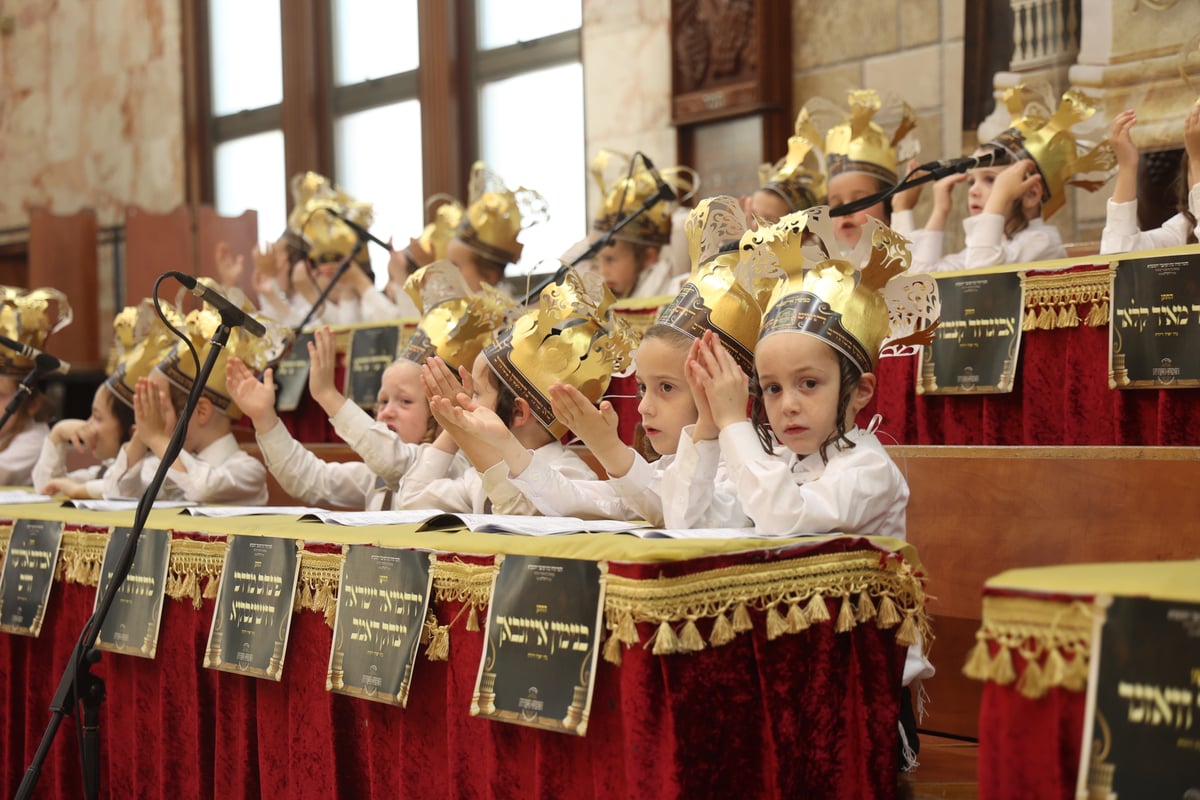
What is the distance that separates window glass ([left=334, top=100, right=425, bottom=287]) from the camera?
9539 millimetres

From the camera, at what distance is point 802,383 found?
2648 mm

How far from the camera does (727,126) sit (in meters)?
7.14

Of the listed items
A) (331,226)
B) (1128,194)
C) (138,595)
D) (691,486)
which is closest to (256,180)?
(331,226)

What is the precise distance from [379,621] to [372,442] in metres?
1.92

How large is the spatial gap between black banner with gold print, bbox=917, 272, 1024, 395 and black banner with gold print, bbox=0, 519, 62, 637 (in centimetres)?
234

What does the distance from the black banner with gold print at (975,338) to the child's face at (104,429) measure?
9.99 feet

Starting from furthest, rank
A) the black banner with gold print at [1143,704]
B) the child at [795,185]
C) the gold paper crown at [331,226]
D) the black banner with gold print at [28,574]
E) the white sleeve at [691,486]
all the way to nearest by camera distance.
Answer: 1. the gold paper crown at [331,226]
2. the child at [795,185]
3. the black banner with gold print at [28,574]
4. the white sleeve at [691,486]
5. the black banner with gold print at [1143,704]

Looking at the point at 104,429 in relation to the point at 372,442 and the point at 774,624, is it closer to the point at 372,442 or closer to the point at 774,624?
the point at 372,442

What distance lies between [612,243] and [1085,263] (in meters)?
2.53

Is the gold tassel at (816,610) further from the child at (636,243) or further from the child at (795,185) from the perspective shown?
the child at (636,243)

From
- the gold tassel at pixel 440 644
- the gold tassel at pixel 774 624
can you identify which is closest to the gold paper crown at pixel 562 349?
the gold tassel at pixel 440 644

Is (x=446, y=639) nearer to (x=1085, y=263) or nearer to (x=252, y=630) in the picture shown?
(x=252, y=630)

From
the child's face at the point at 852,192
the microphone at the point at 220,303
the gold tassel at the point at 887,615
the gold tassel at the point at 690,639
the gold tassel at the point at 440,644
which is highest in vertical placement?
the child's face at the point at 852,192

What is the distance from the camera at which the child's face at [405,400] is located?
426cm
